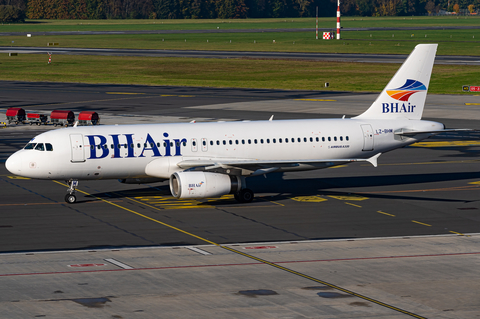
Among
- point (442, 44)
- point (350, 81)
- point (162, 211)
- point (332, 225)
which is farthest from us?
point (442, 44)

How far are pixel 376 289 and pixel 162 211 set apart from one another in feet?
53.7

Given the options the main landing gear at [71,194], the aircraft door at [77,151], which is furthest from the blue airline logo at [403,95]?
the main landing gear at [71,194]

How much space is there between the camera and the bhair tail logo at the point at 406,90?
47.5m

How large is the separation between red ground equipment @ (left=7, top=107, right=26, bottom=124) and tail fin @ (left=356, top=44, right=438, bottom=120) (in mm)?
41894

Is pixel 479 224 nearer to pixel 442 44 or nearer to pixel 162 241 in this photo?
pixel 162 241

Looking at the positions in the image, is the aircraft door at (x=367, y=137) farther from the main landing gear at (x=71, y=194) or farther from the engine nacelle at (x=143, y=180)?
the main landing gear at (x=71, y=194)

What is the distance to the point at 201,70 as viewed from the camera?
440 ft

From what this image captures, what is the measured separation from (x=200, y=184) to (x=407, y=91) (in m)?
16.1

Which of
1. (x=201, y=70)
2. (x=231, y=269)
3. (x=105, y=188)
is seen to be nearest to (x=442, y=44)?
(x=201, y=70)

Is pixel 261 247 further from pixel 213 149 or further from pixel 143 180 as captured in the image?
pixel 143 180

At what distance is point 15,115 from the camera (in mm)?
76250

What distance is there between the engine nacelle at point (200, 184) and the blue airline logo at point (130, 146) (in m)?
2.10

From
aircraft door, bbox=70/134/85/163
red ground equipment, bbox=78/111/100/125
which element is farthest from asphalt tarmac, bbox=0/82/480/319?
red ground equipment, bbox=78/111/100/125

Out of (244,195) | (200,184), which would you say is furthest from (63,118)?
(200,184)
